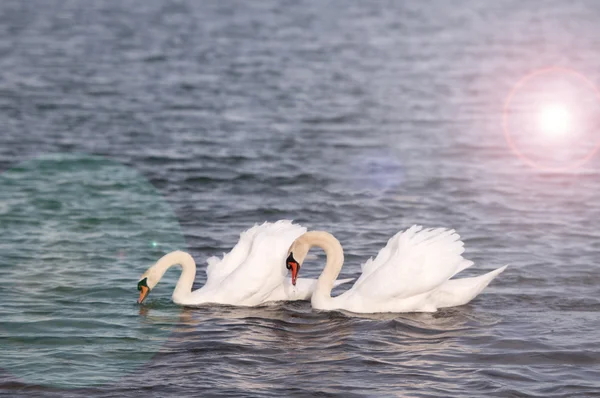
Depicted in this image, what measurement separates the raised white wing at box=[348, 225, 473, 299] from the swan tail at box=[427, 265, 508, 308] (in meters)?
0.22

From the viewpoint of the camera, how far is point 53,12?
58.7m

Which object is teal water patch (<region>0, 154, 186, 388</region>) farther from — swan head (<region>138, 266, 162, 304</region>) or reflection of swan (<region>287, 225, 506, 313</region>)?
reflection of swan (<region>287, 225, 506, 313</region>)

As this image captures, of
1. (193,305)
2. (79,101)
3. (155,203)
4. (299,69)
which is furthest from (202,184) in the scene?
(299,69)

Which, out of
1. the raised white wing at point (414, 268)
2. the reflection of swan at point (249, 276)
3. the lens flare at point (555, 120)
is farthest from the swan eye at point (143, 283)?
the lens flare at point (555, 120)

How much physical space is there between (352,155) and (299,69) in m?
12.9

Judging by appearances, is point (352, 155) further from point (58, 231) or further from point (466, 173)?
point (58, 231)

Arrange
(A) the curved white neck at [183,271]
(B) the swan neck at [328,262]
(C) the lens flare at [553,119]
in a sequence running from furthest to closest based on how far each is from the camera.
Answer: (C) the lens flare at [553,119], (A) the curved white neck at [183,271], (B) the swan neck at [328,262]

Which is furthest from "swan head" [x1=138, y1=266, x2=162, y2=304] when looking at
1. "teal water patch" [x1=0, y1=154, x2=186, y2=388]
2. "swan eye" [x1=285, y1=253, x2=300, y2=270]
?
"swan eye" [x1=285, y1=253, x2=300, y2=270]

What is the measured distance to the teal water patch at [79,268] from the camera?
14.8 m

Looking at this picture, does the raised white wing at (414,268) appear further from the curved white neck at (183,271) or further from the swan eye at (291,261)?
the curved white neck at (183,271)

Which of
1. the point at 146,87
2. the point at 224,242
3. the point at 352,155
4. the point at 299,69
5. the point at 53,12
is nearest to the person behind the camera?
the point at 224,242

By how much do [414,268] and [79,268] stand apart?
5.67 m

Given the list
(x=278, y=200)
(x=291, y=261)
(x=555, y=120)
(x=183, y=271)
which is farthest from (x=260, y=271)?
(x=555, y=120)

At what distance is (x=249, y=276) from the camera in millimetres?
16875
